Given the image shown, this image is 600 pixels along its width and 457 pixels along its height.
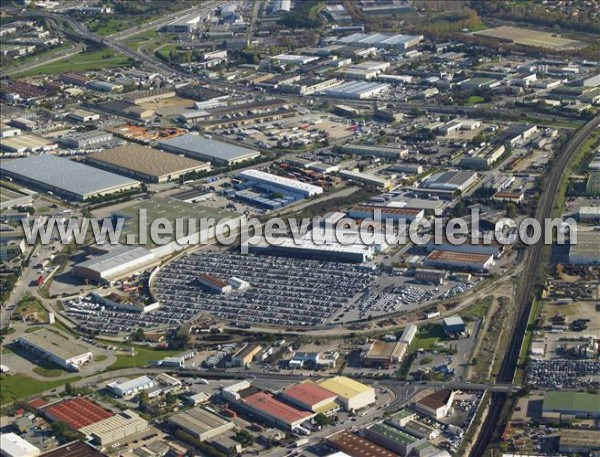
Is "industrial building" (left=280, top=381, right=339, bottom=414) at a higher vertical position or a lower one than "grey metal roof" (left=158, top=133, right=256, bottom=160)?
lower

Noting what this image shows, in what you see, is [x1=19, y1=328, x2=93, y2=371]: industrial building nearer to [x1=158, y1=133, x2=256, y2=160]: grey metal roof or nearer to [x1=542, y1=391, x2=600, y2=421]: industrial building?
[x1=542, y1=391, x2=600, y2=421]: industrial building

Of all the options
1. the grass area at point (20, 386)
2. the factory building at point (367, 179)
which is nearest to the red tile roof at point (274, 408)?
the grass area at point (20, 386)

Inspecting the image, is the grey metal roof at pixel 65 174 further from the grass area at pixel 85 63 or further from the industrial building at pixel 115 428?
the grass area at pixel 85 63

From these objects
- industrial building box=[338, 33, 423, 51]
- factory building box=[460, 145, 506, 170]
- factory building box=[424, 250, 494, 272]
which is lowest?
factory building box=[424, 250, 494, 272]

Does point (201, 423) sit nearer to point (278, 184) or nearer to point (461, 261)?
point (461, 261)

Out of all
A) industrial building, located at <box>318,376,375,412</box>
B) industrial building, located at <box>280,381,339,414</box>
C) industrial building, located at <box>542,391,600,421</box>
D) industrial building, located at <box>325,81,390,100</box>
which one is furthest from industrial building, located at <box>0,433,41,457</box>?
industrial building, located at <box>325,81,390,100</box>

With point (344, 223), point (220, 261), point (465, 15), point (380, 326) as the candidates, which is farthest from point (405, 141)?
point (465, 15)

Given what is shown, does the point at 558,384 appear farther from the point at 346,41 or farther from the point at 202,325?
the point at 346,41
